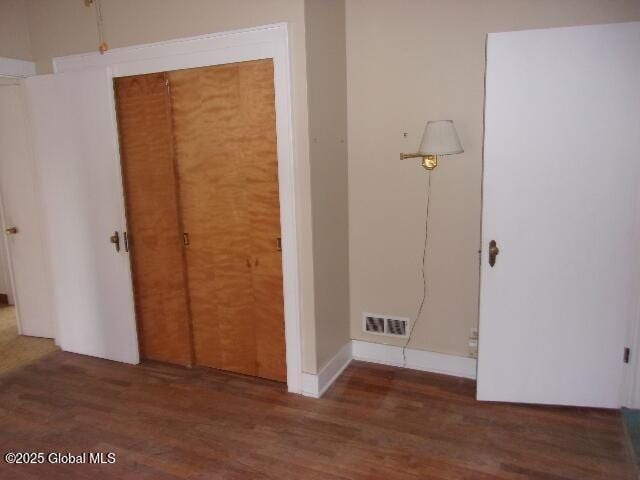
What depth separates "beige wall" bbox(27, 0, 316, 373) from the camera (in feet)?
8.78

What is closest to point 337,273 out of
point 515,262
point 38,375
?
point 515,262

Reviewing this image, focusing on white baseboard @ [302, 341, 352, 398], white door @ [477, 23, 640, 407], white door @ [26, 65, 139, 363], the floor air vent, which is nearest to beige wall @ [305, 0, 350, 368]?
white baseboard @ [302, 341, 352, 398]

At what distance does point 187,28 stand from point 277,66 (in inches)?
26.9

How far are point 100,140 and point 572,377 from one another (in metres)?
3.37

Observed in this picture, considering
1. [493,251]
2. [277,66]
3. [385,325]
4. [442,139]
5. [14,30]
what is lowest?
[385,325]

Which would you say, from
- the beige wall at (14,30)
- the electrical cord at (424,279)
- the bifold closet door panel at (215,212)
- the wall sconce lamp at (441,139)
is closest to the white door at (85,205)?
the beige wall at (14,30)

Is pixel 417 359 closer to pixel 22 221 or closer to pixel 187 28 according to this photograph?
pixel 187 28

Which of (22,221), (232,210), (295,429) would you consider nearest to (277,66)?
(232,210)

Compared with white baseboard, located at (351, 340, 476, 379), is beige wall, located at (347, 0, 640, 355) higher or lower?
higher

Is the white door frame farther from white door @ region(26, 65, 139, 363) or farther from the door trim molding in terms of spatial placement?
the door trim molding

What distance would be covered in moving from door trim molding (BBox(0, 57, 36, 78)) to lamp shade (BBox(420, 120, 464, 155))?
115 inches

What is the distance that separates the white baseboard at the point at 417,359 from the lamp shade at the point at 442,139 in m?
1.37

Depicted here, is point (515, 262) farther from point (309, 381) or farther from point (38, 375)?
point (38, 375)

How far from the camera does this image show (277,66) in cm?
270
